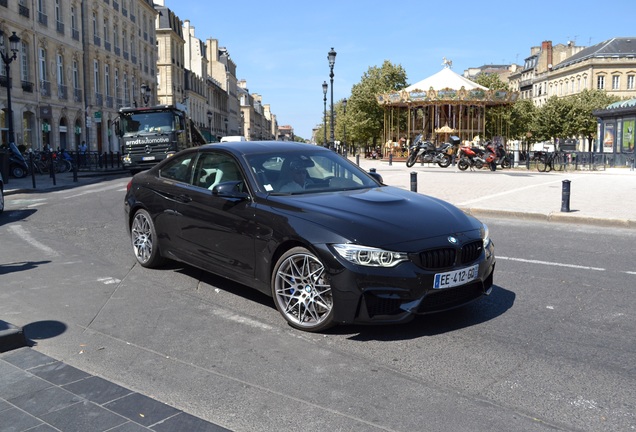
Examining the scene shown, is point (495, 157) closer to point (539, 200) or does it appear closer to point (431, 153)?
point (431, 153)

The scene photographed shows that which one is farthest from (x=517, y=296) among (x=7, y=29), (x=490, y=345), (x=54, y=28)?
(x=54, y=28)

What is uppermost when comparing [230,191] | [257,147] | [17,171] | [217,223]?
[257,147]

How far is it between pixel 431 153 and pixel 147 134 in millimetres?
14100

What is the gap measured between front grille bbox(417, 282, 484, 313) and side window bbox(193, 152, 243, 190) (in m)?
2.11

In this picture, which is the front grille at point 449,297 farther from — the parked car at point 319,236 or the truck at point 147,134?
the truck at point 147,134

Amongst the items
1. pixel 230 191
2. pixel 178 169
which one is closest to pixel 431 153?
pixel 178 169

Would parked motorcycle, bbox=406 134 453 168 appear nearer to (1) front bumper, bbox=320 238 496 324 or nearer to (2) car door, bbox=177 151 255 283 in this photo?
(2) car door, bbox=177 151 255 283

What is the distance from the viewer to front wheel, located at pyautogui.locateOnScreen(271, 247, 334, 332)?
461 cm

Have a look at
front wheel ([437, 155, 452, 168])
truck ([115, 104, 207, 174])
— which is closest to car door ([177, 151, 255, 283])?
truck ([115, 104, 207, 174])

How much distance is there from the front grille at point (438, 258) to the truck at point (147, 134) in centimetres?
2143

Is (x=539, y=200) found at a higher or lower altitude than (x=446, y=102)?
lower

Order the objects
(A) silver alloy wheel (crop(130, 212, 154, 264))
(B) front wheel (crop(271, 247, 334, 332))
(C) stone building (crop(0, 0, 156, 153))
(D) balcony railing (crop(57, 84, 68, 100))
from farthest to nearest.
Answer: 1. (D) balcony railing (crop(57, 84, 68, 100))
2. (C) stone building (crop(0, 0, 156, 153))
3. (A) silver alloy wheel (crop(130, 212, 154, 264))
4. (B) front wheel (crop(271, 247, 334, 332))

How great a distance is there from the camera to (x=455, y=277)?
4.57 metres

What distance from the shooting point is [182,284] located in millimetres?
6367
